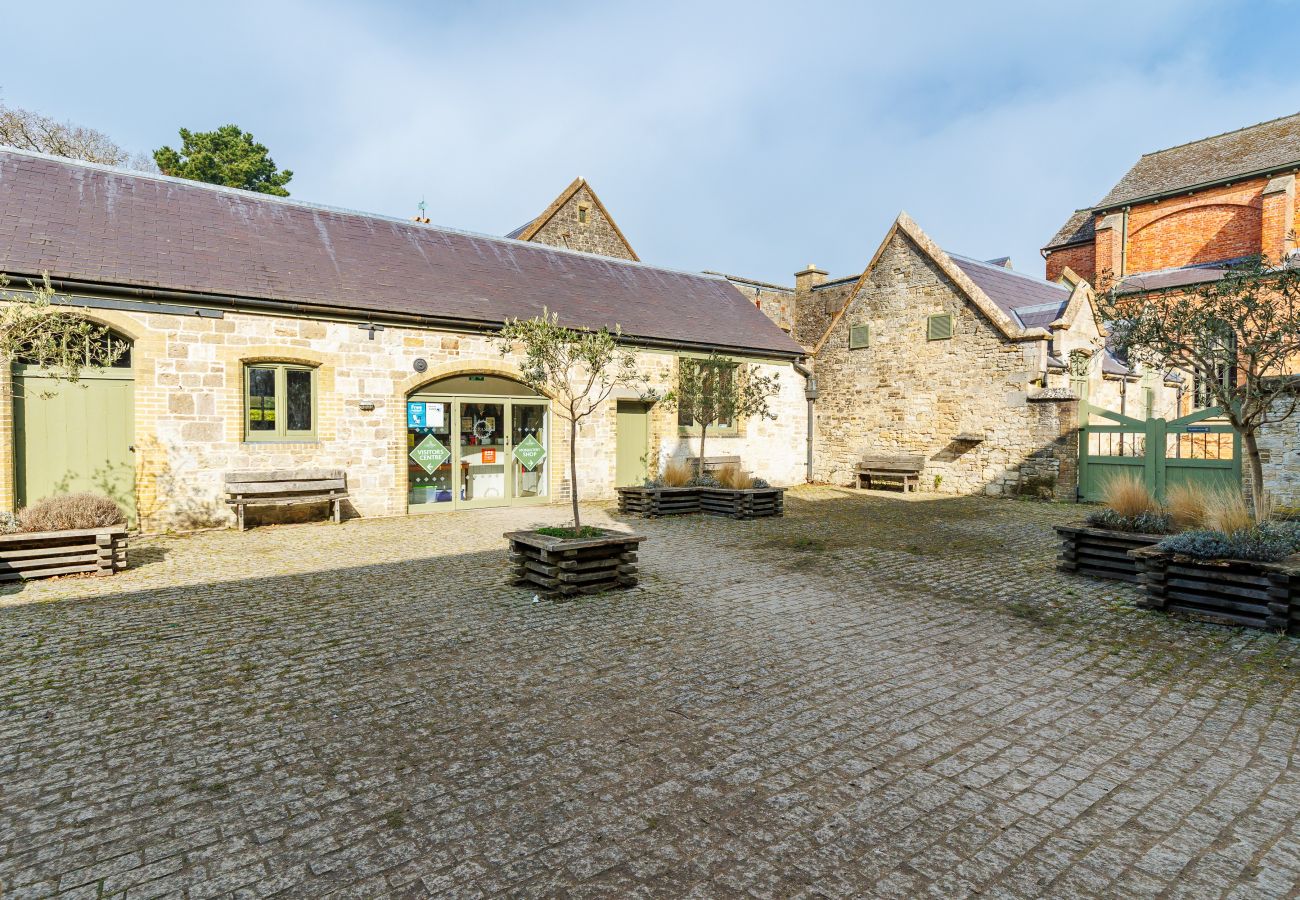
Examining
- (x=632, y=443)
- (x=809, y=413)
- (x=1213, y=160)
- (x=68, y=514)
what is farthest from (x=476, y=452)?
(x=1213, y=160)

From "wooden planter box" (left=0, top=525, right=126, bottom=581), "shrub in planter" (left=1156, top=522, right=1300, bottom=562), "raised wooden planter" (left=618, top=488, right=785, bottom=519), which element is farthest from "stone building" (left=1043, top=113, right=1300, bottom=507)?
"wooden planter box" (left=0, top=525, right=126, bottom=581)

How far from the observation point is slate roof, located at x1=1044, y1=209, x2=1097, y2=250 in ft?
95.3

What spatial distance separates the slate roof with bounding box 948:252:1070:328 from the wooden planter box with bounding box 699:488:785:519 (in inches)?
317

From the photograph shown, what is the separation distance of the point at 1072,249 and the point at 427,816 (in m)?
34.3

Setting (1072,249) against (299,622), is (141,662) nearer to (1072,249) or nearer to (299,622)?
(299,622)

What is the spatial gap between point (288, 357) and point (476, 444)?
3441 millimetres

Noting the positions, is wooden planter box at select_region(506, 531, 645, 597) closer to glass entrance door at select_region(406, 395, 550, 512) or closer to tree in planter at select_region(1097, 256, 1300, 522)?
tree in planter at select_region(1097, 256, 1300, 522)

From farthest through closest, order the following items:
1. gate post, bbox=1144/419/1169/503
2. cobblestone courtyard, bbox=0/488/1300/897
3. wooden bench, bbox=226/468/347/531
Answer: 1. gate post, bbox=1144/419/1169/503
2. wooden bench, bbox=226/468/347/531
3. cobblestone courtyard, bbox=0/488/1300/897

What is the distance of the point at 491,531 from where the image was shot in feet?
33.8

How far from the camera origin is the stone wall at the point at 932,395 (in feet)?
47.6

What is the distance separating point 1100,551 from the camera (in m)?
7.01

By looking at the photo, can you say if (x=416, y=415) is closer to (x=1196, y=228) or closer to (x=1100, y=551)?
(x=1100, y=551)

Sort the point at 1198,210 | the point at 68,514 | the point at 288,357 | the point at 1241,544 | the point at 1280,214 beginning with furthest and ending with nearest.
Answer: the point at 1198,210 → the point at 1280,214 → the point at 288,357 → the point at 68,514 → the point at 1241,544

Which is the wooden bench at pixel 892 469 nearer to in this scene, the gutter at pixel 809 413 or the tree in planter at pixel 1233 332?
the gutter at pixel 809 413
